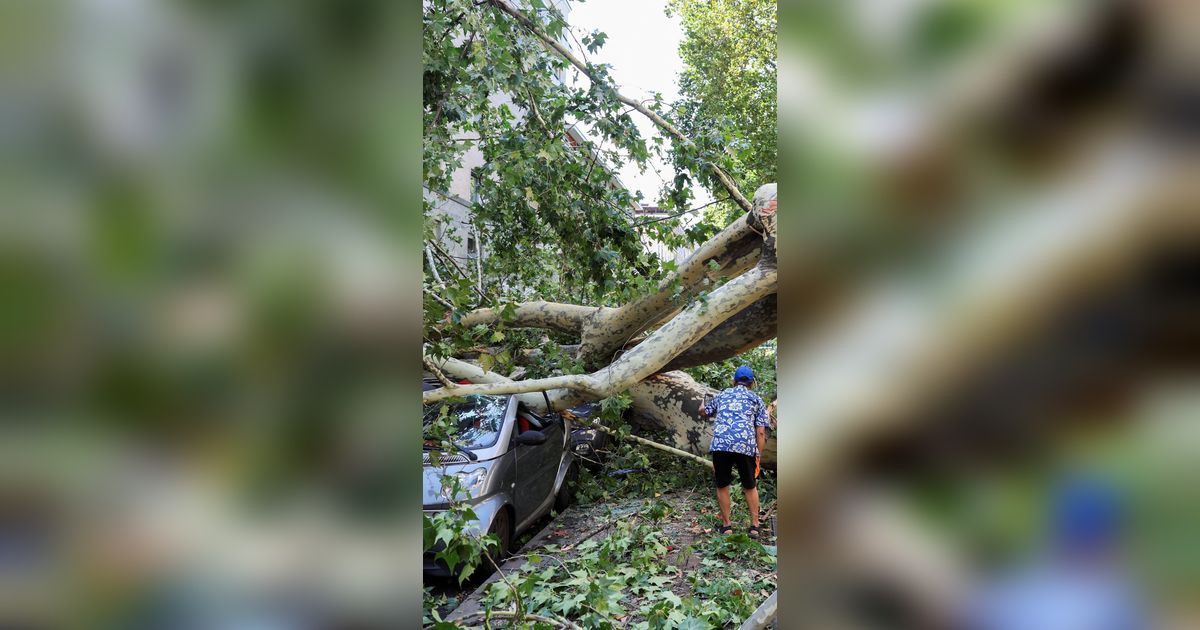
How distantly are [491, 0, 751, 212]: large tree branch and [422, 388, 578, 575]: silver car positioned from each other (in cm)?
253

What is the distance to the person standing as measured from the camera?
6.20m

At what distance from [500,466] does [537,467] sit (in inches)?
31.7

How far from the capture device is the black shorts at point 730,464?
245 inches

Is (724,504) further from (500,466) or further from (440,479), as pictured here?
(440,479)

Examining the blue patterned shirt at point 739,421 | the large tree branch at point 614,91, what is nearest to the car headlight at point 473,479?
the blue patterned shirt at point 739,421

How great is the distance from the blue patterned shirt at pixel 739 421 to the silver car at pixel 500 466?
1.56 m

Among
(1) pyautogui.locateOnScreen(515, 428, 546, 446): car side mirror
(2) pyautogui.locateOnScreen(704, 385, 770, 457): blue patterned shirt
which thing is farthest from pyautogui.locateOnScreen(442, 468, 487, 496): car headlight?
(2) pyautogui.locateOnScreen(704, 385, 770, 457): blue patterned shirt

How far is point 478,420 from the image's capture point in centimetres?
596

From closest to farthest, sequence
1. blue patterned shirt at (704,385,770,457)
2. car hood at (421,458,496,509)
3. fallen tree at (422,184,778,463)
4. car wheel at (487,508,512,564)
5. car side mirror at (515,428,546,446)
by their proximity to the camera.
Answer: car hood at (421,458,496,509) < fallen tree at (422,184,778,463) < car wheel at (487,508,512,564) < car side mirror at (515,428,546,446) < blue patterned shirt at (704,385,770,457)

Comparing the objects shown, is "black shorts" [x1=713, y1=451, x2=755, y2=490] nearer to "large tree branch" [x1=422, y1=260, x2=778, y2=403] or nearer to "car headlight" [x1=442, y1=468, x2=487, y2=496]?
"large tree branch" [x1=422, y1=260, x2=778, y2=403]

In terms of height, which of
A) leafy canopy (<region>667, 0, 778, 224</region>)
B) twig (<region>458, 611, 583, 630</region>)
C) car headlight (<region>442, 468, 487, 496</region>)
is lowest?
twig (<region>458, 611, 583, 630</region>)

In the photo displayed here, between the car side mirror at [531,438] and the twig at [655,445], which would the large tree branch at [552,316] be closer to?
the twig at [655,445]
